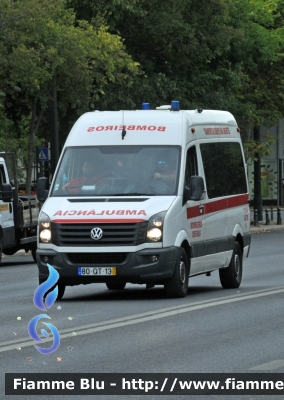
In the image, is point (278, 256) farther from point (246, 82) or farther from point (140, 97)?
point (246, 82)

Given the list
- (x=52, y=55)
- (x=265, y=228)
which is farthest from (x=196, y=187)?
(x=265, y=228)

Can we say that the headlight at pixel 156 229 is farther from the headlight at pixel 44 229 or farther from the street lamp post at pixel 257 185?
the street lamp post at pixel 257 185

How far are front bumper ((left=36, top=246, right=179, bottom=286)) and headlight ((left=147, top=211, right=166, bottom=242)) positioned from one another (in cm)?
15

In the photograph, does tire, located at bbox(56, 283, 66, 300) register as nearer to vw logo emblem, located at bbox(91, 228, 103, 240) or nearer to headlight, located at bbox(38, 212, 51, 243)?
headlight, located at bbox(38, 212, 51, 243)

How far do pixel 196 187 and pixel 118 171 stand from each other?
42.4 inches

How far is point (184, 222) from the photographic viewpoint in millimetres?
15906

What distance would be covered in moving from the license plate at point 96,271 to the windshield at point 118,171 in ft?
3.82

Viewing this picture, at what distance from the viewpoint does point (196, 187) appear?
15945mm

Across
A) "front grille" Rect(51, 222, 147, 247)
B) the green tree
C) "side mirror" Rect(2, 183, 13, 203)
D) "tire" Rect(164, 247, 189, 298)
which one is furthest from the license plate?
the green tree

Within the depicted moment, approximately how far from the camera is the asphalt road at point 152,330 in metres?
9.73

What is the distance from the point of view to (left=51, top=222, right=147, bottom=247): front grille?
1516cm

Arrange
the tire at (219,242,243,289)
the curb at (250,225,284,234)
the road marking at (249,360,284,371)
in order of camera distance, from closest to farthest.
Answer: the road marking at (249,360,284,371) < the tire at (219,242,243,289) < the curb at (250,225,284,234)

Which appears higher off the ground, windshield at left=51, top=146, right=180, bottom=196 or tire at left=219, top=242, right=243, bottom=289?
windshield at left=51, top=146, right=180, bottom=196

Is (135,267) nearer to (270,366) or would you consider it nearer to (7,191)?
(270,366)
